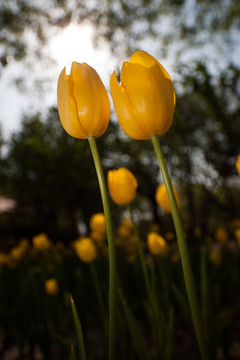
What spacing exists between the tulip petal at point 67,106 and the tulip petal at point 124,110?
0.28 feet

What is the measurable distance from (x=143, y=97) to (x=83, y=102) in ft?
0.40

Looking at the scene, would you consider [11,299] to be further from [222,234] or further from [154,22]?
[154,22]

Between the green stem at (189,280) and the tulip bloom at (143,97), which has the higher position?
the tulip bloom at (143,97)

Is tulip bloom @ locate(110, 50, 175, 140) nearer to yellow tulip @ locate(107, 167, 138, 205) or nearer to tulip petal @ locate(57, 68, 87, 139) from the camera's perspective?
tulip petal @ locate(57, 68, 87, 139)

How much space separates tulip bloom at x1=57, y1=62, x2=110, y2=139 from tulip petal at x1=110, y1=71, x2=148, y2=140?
3 cm

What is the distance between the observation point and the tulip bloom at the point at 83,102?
19.9 inches

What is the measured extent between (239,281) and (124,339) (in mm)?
1061

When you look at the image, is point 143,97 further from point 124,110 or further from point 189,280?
point 189,280

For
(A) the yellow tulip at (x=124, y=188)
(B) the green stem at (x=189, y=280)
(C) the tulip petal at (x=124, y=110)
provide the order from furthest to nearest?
(A) the yellow tulip at (x=124, y=188) → (C) the tulip petal at (x=124, y=110) → (B) the green stem at (x=189, y=280)

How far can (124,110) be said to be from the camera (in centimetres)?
50

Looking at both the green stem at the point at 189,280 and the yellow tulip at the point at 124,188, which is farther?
the yellow tulip at the point at 124,188

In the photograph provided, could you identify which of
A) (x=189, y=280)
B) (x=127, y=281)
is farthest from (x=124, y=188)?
(x=127, y=281)

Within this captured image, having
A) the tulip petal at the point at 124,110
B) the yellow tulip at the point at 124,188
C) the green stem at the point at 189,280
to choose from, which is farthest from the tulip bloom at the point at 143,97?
the yellow tulip at the point at 124,188

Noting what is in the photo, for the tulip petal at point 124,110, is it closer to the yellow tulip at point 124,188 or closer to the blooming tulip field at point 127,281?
the blooming tulip field at point 127,281
